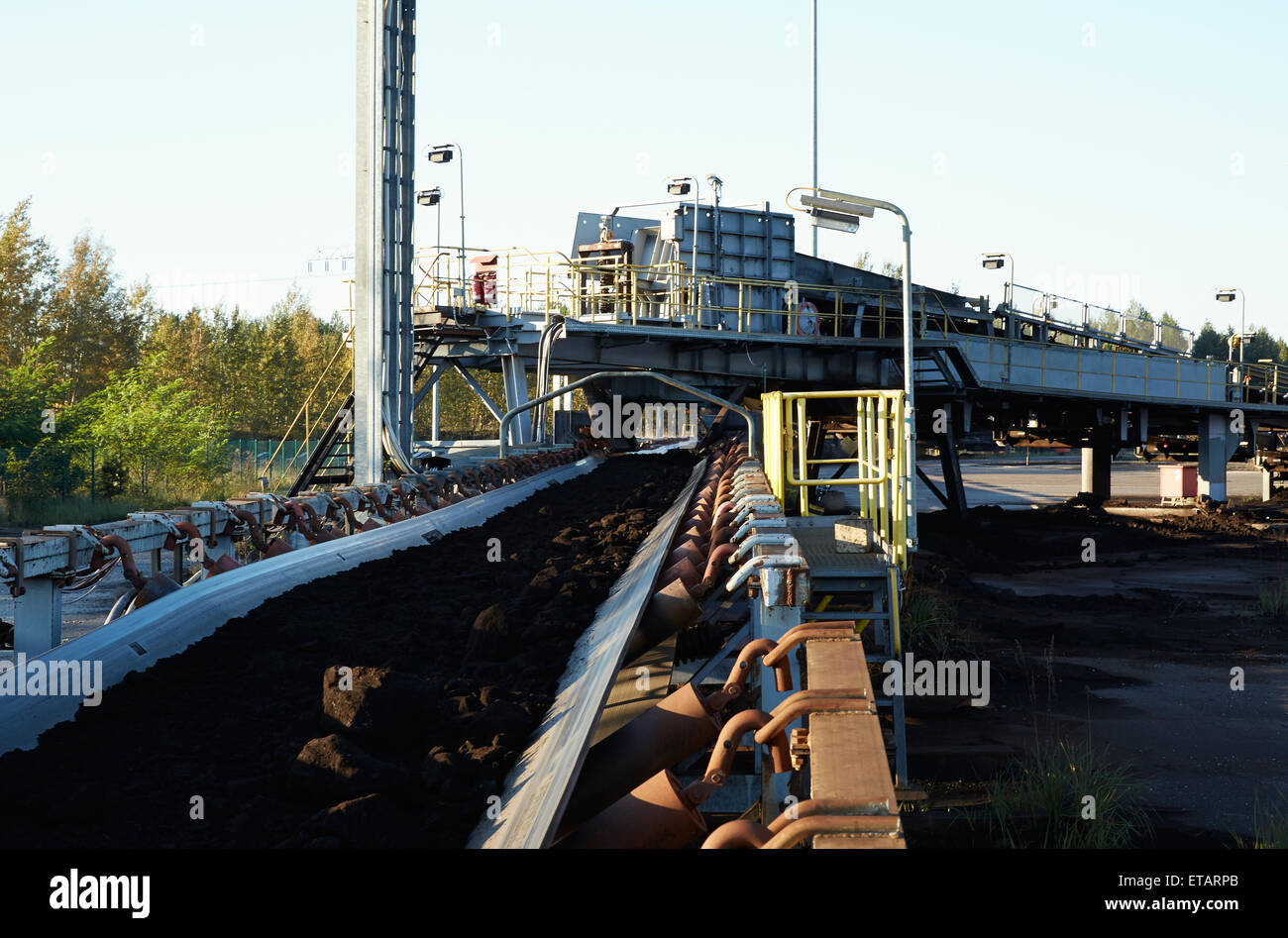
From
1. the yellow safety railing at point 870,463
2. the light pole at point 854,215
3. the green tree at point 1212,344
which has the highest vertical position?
the green tree at point 1212,344

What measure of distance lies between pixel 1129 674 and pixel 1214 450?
2330 cm

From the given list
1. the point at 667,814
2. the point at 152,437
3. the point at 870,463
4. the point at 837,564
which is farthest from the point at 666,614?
the point at 152,437

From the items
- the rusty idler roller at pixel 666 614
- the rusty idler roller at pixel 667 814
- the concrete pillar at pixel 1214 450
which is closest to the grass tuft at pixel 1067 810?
the rusty idler roller at pixel 666 614

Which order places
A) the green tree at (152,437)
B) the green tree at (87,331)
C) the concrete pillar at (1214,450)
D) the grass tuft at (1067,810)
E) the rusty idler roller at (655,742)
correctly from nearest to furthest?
1. the rusty idler roller at (655,742)
2. the grass tuft at (1067,810)
3. the green tree at (152,437)
4. the concrete pillar at (1214,450)
5. the green tree at (87,331)

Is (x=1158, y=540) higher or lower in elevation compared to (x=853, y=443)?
lower

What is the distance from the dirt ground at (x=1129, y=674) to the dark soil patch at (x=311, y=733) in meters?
2.89

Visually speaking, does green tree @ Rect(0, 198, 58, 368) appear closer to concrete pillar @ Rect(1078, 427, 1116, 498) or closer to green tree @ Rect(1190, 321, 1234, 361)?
concrete pillar @ Rect(1078, 427, 1116, 498)

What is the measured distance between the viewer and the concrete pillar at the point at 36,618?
5191 millimetres

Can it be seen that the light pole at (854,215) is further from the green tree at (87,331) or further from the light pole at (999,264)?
the green tree at (87,331)

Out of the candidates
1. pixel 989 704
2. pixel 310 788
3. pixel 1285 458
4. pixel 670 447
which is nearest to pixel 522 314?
pixel 670 447

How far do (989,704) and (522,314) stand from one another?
51.0ft

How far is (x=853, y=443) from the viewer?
3400 centimetres

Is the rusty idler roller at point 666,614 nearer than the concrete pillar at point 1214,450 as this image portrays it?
Yes
